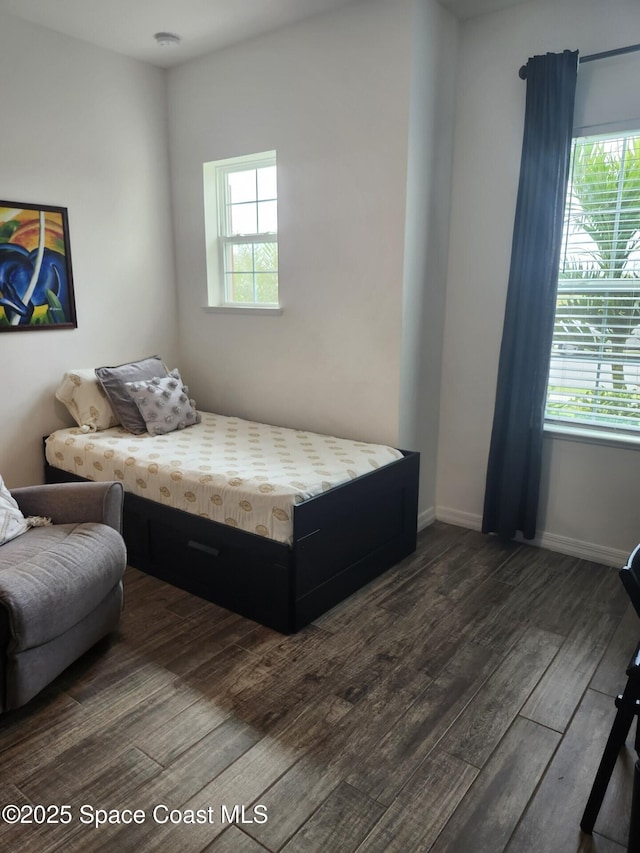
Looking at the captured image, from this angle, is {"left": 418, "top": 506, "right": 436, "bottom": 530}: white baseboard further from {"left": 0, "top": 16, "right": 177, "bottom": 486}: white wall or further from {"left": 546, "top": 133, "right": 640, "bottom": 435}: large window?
{"left": 0, "top": 16, "right": 177, "bottom": 486}: white wall

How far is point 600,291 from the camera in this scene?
2.90 m

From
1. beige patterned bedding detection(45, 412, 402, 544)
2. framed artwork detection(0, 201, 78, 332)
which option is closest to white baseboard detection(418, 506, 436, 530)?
beige patterned bedding detection(45, 412, 402, 544)

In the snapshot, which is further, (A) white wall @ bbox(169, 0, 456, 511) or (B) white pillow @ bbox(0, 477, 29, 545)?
(A) white wall @ bbox(169, 0, 456, 511)

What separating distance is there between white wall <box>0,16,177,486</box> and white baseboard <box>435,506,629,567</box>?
7.64ft

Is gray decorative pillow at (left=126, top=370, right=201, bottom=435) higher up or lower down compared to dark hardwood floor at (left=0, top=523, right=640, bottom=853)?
higher up

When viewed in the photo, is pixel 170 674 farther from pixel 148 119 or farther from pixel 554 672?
pixel 148 119

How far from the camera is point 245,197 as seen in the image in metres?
3.76

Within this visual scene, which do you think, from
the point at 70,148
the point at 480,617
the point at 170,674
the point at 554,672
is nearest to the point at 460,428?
the point at 480,617

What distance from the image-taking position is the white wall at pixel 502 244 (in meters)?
2.74

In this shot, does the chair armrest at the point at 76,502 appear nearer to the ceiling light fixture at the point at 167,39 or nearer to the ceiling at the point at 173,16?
the ceiling at the point at 173,16

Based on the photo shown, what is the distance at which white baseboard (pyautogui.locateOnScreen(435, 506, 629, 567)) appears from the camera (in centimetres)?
304

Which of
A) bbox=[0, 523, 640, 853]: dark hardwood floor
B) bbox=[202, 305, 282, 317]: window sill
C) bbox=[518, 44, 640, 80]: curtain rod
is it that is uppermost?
bbox=[518, 44, 640, 80]: curtain rod

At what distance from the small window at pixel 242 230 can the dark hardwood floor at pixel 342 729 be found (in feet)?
6.61

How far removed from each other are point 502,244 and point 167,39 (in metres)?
2.18
